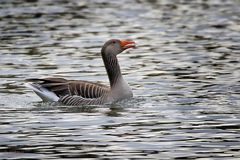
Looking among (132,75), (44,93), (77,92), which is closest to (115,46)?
(77,92)

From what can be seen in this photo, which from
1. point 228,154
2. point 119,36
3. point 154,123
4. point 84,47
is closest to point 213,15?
point 119,36

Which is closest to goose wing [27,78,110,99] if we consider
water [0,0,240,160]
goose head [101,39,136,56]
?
water [0,0,240,160]

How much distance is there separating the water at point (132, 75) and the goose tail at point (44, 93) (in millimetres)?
164

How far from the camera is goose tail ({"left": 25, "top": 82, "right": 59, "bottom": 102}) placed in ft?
62.1

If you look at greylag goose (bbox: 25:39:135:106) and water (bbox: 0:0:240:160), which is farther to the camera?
greylag goose (bbox: 25:39:135:106)

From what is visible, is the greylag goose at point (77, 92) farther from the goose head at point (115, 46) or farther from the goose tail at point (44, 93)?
the goose head at point (115, 46)

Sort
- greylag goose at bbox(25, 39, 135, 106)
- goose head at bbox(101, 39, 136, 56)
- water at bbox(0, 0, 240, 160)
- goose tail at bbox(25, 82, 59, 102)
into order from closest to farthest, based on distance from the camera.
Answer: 1. water at bbox(0, 0, 240, 160)
2. goose tail at bbox(25, 82, 59, 102)
3. greylag goose at bbox(25, 39, 135, 106)
4. goose head at bbox(101, 39, 136, 56)

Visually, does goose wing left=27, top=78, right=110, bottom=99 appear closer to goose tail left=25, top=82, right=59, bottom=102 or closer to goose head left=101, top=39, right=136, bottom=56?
goose tail left=25, top=82, right=59, bottom=102

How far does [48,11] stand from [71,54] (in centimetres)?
1156

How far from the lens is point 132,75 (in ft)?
77.8

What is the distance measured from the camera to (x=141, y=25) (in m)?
34.2

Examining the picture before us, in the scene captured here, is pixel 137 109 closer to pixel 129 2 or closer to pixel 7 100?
pixel 7 100

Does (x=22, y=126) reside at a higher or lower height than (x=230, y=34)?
higher

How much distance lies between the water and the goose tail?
16cm
